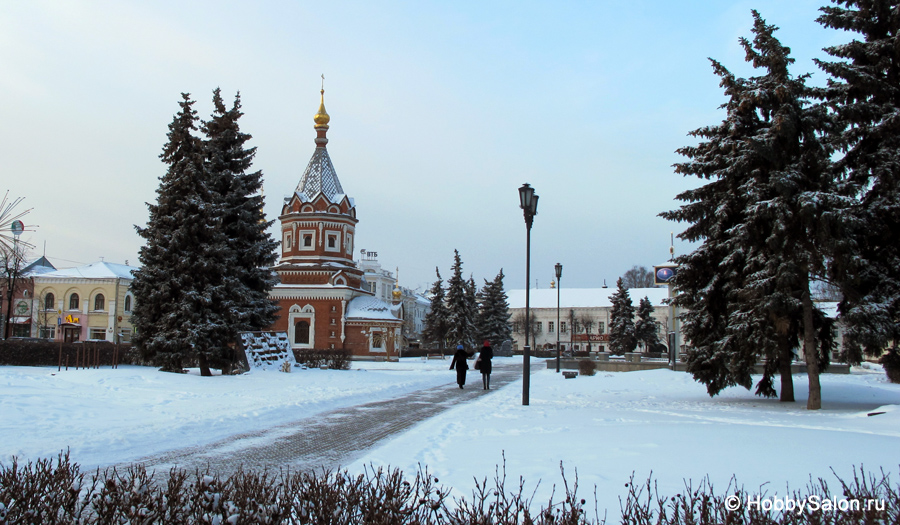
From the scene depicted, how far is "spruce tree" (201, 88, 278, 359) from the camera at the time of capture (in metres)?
23.1

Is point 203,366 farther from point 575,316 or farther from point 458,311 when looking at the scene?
point 575,316

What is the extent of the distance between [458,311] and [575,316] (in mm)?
30161

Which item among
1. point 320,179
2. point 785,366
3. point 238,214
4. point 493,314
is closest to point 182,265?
point 238,214

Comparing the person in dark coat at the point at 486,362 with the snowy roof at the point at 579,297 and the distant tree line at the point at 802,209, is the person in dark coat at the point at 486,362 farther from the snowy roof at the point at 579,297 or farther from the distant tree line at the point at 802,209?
the snowy roof at the point at 579,297

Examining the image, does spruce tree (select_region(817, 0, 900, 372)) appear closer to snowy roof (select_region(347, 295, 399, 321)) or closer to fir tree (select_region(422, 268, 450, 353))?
snowy roof (select_region(347, 295, 399, 321))

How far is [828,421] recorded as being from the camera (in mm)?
11734

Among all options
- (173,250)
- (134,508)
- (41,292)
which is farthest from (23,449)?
(41,292)

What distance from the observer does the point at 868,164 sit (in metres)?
15.2

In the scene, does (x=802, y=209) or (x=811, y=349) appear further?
(x=811, y=349)

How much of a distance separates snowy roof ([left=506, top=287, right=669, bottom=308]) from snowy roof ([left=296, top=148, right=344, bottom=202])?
138 ft

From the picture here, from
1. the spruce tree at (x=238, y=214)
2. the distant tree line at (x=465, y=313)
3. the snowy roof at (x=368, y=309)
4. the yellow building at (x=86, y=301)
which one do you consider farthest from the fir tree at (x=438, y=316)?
the spruce tree at (x=238, y=214)

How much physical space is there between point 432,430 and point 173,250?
49.8 feet

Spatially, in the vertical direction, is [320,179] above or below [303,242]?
above

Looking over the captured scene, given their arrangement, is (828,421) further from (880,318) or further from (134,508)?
(134,508)
